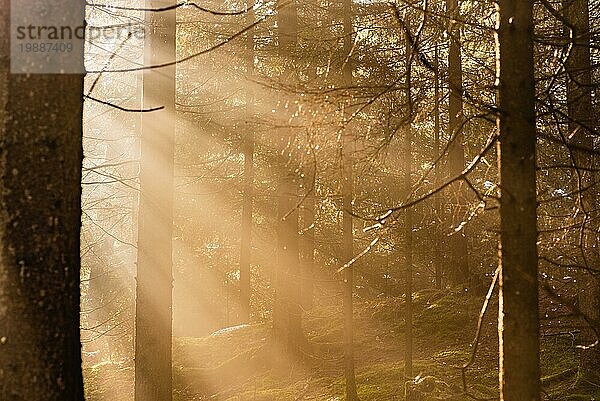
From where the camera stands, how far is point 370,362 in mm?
12648

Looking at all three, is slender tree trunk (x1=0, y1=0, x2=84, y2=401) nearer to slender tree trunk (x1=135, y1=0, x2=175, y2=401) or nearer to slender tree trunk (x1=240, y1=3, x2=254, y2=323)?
slender tree trunk (x1=135, y1=0, x2=175, y2=401)

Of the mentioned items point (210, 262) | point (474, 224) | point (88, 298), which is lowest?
point (88, 298)

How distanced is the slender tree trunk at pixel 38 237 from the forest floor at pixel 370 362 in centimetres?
687

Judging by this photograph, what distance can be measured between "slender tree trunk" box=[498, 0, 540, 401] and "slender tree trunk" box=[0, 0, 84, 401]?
262cm

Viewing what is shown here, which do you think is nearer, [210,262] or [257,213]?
[257,213]

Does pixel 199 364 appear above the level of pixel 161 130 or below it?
below

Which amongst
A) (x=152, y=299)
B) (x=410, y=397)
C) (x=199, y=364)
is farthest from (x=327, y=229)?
(x=152, y=299)

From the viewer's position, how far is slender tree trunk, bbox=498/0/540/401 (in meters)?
4.21

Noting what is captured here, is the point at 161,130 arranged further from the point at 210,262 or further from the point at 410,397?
the point at 210,262

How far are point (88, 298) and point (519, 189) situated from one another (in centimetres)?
2892

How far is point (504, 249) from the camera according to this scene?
424 centimetres
